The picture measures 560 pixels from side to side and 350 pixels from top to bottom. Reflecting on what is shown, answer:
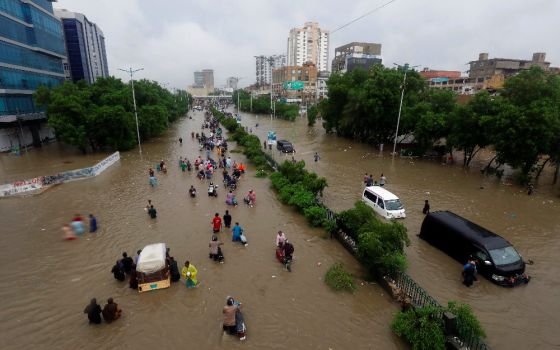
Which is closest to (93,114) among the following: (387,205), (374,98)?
(387,205)

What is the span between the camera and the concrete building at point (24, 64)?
1400 inches

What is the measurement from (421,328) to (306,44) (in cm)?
19262

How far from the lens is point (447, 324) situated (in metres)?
Answer: 8.34

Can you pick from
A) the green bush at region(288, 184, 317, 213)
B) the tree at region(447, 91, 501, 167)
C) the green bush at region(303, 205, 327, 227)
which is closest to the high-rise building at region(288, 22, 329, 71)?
the tree at region(447, 91, 501, 167)

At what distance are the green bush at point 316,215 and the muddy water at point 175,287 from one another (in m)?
0.53

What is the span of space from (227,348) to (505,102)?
27661 millimetres

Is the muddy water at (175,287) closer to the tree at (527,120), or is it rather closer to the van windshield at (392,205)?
the van windshield at (392,205)

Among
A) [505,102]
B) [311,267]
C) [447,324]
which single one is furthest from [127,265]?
[505,102]

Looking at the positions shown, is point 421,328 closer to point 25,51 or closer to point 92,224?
point 92,224

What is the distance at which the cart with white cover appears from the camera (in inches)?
428

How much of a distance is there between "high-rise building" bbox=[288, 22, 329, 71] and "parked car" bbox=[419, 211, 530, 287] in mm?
176513

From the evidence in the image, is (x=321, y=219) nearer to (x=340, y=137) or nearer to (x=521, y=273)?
(x=521, y=273)

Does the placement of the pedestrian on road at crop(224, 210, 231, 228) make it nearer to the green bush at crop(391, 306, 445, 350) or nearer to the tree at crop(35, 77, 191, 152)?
the green bush at crop(391, 306, 445, 350)

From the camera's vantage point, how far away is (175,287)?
11336 millimetres
